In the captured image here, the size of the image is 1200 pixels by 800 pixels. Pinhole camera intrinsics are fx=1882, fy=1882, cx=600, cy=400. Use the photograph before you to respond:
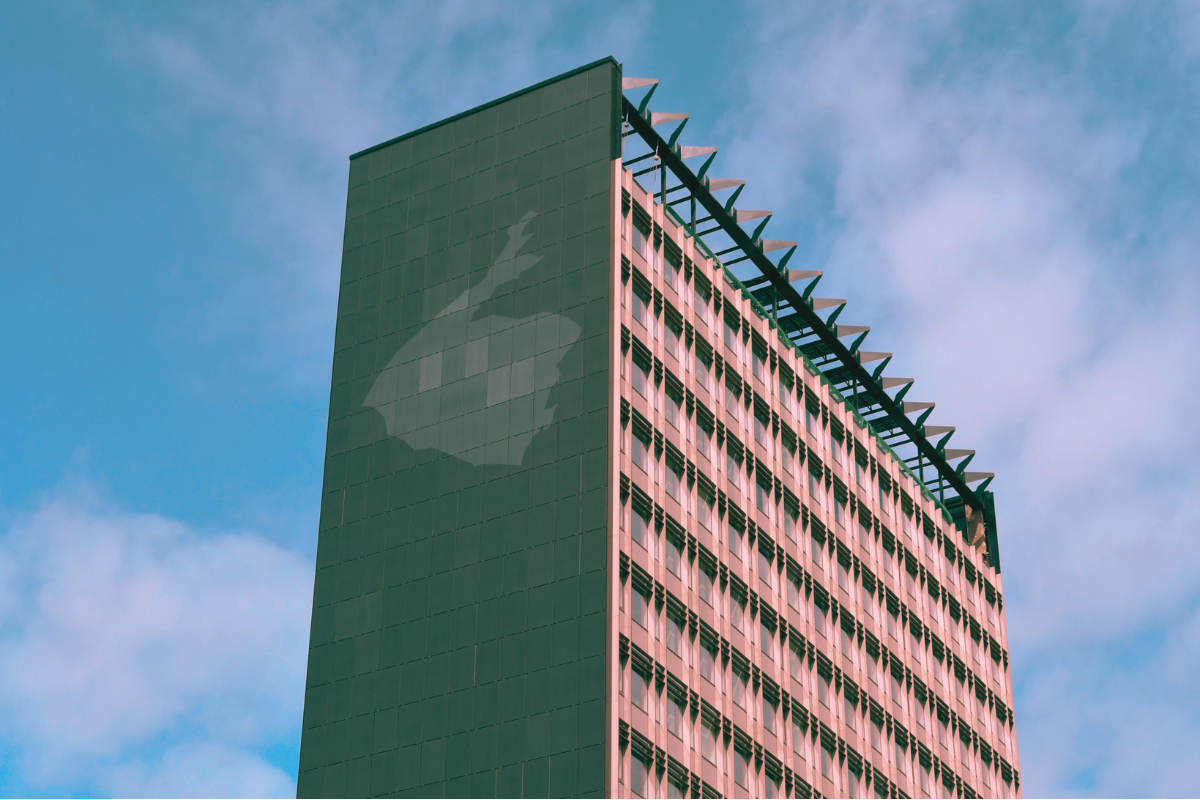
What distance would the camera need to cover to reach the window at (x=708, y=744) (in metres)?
95.9

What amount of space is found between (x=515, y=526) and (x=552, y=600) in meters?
5.27

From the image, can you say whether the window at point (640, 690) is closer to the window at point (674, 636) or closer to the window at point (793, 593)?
the window at point (674, 636)

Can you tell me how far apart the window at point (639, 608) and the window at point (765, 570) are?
49.9 ft

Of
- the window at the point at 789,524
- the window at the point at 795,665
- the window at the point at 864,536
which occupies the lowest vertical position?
the window at the point at 795,665

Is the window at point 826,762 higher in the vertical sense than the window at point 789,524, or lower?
lower

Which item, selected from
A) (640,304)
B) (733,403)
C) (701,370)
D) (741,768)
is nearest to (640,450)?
(640,304)

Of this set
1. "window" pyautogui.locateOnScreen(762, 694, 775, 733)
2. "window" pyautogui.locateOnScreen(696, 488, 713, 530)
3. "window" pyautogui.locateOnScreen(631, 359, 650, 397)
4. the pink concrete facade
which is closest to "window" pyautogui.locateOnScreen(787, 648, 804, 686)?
the pink concrete facade

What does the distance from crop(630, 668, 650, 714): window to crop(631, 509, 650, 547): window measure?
23.4 feet

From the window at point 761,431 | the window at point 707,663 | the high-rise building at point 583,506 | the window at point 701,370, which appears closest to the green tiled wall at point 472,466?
the high-rise building at point 583,506

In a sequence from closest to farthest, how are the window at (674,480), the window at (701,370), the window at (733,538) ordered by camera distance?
the window at (674,480) < the window at (733,538) < the window at (701,370)

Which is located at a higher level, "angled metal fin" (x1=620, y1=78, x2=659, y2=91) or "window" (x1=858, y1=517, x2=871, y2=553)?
"angled metal fin" (x1=620, y1=78, x2=659, y2=91)

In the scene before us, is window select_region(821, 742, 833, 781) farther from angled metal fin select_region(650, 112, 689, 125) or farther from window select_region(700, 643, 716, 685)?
A: angled metal fin select_region(650, 112, 689, 125)

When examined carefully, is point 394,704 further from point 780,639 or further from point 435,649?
point 780,639

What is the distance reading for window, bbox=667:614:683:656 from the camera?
95.3 metres
